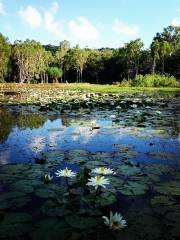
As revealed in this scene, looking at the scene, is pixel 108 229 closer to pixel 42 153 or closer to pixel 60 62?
pixel 42 153

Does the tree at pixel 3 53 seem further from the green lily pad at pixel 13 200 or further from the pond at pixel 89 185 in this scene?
the green lily pad at pixel 13 200

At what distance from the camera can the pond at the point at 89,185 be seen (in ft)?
11.6

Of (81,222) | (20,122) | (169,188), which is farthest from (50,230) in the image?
(20,122)

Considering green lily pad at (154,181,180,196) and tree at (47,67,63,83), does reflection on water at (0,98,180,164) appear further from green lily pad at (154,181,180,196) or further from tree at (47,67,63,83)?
tree at (47,67,63,83)

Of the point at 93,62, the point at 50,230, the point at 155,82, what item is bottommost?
the point at 50,230

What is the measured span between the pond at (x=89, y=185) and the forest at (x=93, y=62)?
51330mm

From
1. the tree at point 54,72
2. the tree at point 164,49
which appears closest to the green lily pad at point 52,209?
the tree at point 164,49

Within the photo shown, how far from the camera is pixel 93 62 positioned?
277 ft

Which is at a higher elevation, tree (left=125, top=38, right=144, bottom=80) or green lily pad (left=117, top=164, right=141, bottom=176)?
tree (left=125, top=38, right=144, bottom=80)

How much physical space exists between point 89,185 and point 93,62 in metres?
81.3

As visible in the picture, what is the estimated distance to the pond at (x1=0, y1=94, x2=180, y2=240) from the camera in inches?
139

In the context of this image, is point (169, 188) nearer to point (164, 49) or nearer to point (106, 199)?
point (106, 199)

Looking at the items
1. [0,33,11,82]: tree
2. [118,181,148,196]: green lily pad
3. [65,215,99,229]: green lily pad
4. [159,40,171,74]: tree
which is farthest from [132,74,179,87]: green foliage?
[65,215,99,229]: green lily pad

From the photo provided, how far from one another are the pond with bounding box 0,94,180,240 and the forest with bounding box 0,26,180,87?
168ft
